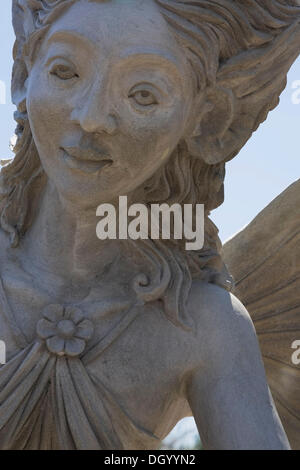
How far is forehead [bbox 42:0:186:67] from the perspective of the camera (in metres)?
3.65

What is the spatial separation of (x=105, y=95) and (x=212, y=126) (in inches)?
21.1

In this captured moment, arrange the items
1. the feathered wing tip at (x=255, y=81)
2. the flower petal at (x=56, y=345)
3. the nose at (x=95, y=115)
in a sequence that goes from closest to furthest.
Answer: the nose at (x=95, y=115) → the flower petal at (x=56, y=345) → the feathered wing tip at (x=255, y=81)

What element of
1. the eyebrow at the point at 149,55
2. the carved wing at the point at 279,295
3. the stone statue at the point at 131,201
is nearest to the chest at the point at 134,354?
the stone statue at the point at 131,201

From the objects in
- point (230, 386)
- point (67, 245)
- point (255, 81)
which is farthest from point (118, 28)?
point (230, 386)

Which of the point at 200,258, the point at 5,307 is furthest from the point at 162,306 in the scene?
the point at 5,307

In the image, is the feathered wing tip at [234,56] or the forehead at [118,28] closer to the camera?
the forehead at [118,28]

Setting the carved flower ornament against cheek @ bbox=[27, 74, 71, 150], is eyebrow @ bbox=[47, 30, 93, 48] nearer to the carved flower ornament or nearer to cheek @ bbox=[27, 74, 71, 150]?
cheek @ bbox=[27, 74, 71, 150]

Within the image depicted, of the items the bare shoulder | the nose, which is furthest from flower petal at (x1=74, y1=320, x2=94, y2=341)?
the nose

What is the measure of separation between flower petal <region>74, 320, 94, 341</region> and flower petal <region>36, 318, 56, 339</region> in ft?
0.27

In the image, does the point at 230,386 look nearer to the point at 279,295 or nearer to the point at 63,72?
the point at 279,295

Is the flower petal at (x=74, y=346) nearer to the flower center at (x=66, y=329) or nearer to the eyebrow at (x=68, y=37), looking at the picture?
the flower center at (x=66, y=329)

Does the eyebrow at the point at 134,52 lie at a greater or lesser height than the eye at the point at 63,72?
greater

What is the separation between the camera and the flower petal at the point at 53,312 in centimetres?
385

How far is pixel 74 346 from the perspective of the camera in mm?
3797
